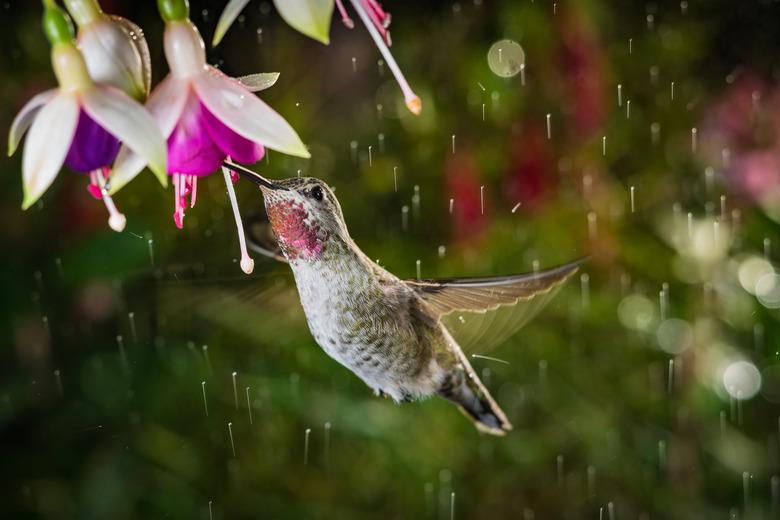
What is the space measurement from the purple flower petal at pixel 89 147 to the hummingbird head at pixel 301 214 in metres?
0.04

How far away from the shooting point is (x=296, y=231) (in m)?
0.32

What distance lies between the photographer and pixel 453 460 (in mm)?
1202

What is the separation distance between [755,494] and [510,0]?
2.46 ft

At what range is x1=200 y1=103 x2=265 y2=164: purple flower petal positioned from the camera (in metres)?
0.30

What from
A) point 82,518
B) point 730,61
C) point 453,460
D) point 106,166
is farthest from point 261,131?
point 730,61

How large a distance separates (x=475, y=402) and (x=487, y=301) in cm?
9

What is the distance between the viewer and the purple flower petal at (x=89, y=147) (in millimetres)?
284

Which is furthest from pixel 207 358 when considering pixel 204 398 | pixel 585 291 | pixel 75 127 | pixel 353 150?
pixel 75 127

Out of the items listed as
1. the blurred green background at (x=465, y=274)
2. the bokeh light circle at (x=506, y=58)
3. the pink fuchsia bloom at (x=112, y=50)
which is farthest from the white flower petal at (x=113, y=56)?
the bokeh light circle at (x=506, y=58)

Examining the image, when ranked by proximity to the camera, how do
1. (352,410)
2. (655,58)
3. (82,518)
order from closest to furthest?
(82,518) → (352,410) → (655,58)

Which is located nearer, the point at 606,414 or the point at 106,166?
the point at 106,166

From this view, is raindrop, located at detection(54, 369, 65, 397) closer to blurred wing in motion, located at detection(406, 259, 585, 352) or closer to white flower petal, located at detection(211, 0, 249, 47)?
blurred wing in motion, located at detection(406, 259, 585, 352)

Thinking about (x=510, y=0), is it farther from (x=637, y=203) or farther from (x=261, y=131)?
(x=261, y=131)

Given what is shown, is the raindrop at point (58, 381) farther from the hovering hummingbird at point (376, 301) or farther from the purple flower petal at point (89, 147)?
the purple flower petal at point (89, 147)
